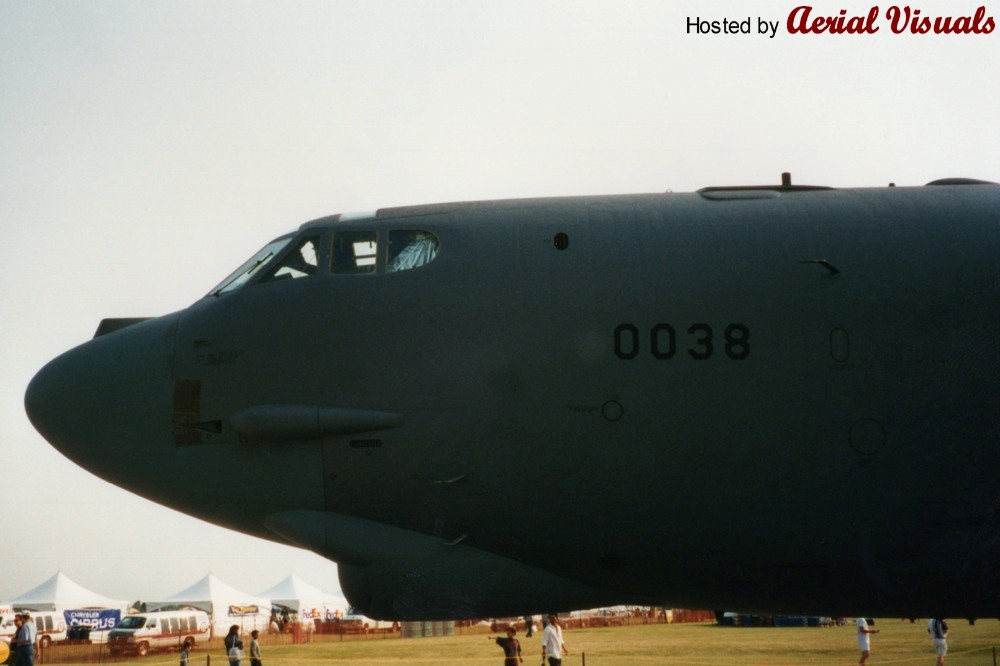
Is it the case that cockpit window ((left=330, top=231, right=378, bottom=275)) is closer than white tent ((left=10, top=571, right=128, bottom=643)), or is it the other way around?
cockpit window ((left=330, top=231, right=378, bottom=275))

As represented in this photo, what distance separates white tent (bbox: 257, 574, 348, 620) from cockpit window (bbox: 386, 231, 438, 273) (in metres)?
63.4

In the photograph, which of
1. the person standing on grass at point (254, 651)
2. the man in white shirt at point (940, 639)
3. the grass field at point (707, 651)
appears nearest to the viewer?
the man in white shirt at point (940, 639)

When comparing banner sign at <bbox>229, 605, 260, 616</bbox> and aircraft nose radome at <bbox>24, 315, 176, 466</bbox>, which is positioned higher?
aircraft nose radome at <bbox>24, 315, 176, 466</bbox>

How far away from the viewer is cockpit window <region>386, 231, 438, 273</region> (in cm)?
866

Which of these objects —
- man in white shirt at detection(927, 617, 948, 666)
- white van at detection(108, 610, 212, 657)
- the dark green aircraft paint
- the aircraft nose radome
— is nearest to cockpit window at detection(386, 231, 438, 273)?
the dark green aircraft paint

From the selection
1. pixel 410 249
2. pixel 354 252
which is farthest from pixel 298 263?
pixel 410 249

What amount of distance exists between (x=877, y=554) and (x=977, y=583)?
32.7 inches

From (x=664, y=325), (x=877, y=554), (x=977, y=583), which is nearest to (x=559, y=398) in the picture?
(x=664, y=325)

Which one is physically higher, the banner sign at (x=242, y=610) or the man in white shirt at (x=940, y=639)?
the man in white shirt at (x=940, y=639)

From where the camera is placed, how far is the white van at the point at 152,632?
5028 cm

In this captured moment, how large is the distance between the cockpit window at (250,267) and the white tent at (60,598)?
59.1 meters

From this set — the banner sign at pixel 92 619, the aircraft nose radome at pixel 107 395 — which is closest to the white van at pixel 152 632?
the banner sign at pixel 92 619

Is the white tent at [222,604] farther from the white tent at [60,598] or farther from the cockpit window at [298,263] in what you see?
the cockpit window at [298,263]

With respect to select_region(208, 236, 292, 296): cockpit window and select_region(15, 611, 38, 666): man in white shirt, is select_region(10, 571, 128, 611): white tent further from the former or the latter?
select_region(208, 236, 292, 296): cockpit window
